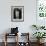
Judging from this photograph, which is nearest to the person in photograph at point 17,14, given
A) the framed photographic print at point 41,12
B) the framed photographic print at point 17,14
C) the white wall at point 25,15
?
the framed photographic print at point 17,14

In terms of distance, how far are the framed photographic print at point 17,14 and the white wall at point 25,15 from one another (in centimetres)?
14

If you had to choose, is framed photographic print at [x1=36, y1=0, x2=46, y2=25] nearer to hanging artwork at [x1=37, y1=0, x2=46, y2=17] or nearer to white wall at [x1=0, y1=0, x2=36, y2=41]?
hanging artwork at [x1=37, y1=0, x2=46, y2=17]

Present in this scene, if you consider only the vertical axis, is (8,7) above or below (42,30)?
above

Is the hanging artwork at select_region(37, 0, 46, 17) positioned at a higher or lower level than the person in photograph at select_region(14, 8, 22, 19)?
higher

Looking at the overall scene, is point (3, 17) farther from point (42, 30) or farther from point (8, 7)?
point (42, 30)

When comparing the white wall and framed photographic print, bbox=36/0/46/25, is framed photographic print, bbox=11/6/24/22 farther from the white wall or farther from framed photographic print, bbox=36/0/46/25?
framed photographic print, bbox=36/0/46/25

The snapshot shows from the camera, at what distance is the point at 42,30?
22.8ft

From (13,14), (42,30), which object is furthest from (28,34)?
(13,14)

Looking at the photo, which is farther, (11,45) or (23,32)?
(23,32)

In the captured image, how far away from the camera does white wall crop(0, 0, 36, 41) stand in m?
6.82

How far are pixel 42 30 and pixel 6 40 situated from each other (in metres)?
1.72

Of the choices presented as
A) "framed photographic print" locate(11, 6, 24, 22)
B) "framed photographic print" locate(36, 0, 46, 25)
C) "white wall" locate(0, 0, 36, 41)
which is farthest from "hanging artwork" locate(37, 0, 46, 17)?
"framed photographic print" locate(11, 6, 24, 22)

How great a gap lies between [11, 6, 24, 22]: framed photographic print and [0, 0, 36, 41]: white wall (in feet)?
0.45

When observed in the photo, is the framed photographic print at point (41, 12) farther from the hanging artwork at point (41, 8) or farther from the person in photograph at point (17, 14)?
the person in photograph at point (17, 14)
